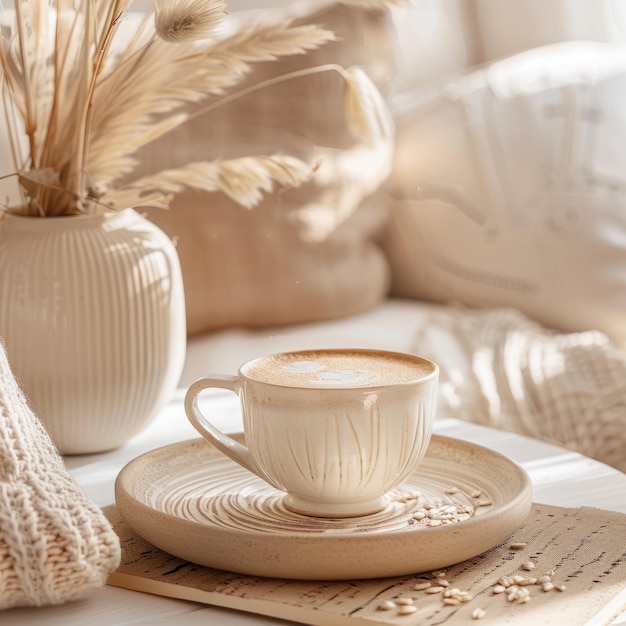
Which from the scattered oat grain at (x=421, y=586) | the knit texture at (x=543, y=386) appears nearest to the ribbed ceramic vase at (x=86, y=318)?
the scattered oat grain at (x=421, y=586)

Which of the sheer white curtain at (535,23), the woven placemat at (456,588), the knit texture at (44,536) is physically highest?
the sheer white curtain at (535,23)

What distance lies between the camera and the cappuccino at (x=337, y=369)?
582mm

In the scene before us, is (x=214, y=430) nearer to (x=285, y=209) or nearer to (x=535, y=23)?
(x=285, y=209)

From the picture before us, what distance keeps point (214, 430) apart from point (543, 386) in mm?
591

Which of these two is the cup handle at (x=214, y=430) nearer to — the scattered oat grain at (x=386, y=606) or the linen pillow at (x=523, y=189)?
the scattered oat grain at (x=386, y=606)

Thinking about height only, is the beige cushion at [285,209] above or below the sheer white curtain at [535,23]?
below

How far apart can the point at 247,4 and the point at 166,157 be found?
477 millimetres

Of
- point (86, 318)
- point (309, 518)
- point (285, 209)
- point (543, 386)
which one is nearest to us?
point (309, 518)

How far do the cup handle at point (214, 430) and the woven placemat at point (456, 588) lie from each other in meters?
0.08

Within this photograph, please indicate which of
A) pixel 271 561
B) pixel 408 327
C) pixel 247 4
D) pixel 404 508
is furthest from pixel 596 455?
pixel 247 4

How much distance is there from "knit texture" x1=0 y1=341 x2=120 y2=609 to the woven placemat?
40 mm

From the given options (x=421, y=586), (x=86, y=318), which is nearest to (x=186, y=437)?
(x=86, y=318)

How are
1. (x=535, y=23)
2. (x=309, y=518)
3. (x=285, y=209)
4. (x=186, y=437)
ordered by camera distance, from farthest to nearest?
(x=535, y=23) → (x=285, y=209) → (x=186, y=437) → (x=309, y=518)

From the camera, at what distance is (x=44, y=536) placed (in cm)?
50
